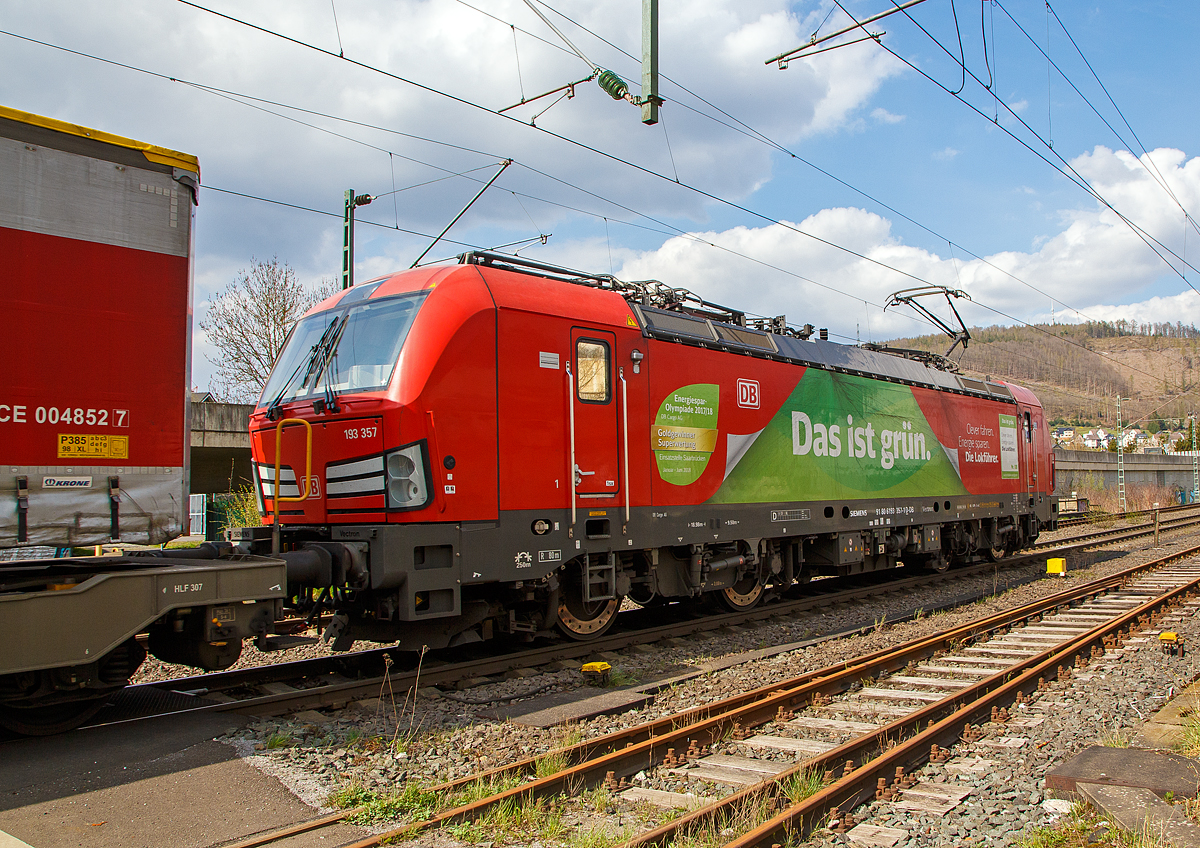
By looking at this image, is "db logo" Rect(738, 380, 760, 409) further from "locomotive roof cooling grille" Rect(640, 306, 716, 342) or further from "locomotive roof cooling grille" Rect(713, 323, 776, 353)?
"locomotive roof cooling grille" Rect(640, 306, 716, 342)

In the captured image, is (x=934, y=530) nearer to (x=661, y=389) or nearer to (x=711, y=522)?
(x=711, y=522)

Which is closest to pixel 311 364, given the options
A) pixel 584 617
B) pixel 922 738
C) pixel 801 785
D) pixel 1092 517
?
pixel 584 617

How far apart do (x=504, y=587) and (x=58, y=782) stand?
392 cm

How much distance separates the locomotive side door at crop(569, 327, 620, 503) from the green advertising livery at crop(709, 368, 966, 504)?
1971mm

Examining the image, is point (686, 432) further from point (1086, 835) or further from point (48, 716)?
point (48, 716)

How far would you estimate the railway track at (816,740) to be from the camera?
4.62m

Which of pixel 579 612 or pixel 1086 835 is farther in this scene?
pixel 579 612

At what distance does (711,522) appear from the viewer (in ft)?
32.9

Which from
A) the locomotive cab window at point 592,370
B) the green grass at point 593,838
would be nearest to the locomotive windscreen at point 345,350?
the locomotive cab window at point 592,370

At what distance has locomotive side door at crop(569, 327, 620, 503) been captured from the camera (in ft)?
27.7

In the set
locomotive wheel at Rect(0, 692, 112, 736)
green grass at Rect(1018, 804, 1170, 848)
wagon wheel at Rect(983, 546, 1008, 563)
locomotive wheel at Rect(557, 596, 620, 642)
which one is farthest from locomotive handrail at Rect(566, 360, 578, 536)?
wagon wheel at Rect(983, 546, 1008, 563)

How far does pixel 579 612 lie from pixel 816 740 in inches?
134

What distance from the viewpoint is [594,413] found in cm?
862

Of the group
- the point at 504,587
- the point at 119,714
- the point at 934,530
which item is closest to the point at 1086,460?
the point at 934,530
